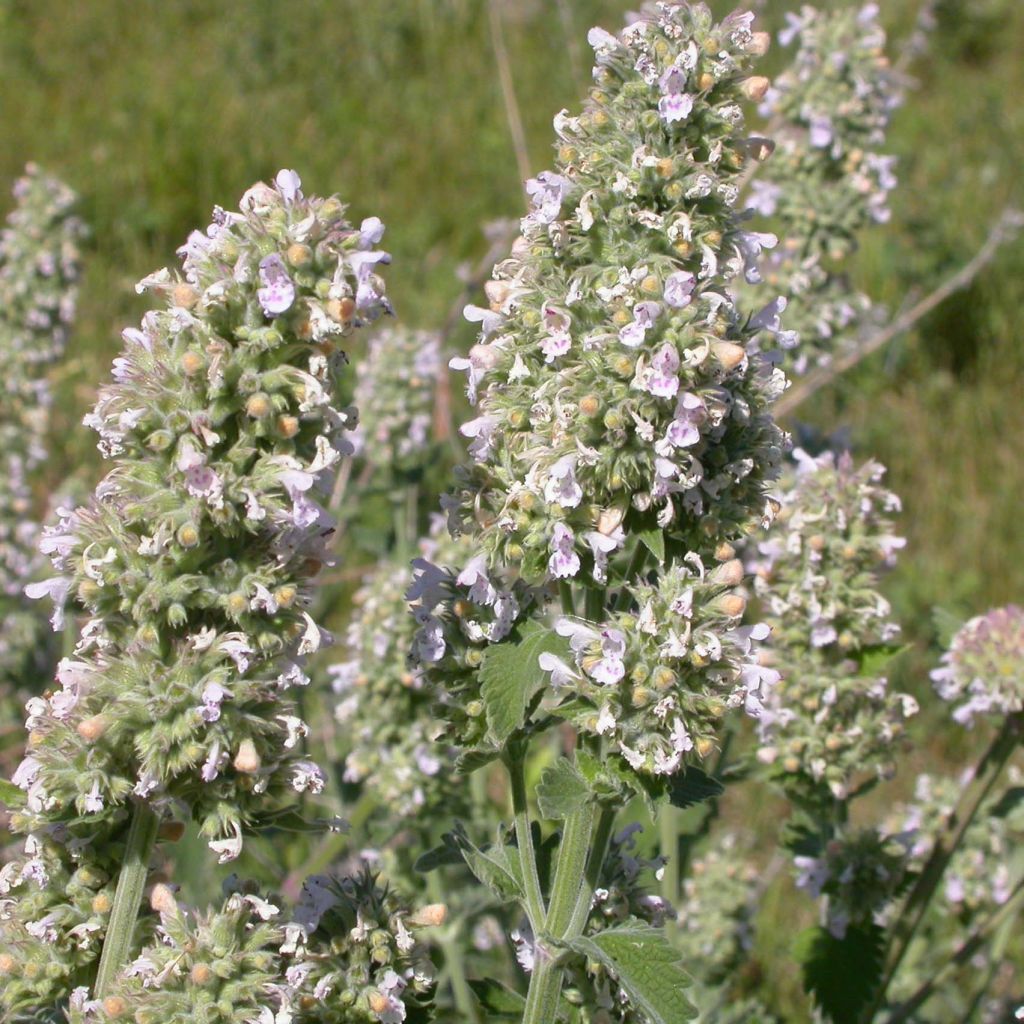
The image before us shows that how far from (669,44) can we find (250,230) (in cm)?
85

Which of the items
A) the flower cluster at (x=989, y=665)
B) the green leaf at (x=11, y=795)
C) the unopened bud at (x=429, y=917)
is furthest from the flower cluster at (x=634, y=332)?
the flower cluster at (x=989, y=665)

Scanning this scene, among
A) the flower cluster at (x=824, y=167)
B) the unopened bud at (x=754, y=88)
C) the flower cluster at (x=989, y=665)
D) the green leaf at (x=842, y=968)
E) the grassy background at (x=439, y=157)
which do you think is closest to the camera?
the unopened bud at (x=754, y=88)

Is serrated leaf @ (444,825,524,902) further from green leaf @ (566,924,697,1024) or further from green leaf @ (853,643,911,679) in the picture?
green leaf @ (853,643,911,679)

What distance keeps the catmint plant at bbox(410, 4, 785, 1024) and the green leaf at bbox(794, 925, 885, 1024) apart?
1278 mm

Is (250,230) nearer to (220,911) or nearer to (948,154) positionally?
(220,911)

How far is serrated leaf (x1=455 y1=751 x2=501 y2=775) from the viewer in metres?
2.57

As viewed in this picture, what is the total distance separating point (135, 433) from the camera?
7.15 feet

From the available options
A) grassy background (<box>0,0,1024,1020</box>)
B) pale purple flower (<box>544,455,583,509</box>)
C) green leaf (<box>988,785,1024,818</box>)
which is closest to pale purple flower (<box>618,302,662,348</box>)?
pale purple flower (<box>544,455,583,509</box>)

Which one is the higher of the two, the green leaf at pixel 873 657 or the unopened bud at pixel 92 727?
the green leaf at pixel 873 657

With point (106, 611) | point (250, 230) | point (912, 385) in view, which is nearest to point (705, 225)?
point (250, 230)

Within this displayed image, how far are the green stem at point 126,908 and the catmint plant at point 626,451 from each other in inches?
24.3

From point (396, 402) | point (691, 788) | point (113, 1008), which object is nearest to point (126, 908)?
point (113, 1008)

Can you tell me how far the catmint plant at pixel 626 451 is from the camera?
2.25 metres

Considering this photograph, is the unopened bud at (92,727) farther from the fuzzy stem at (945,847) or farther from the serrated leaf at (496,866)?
the fuzzy stem at (945,847)
